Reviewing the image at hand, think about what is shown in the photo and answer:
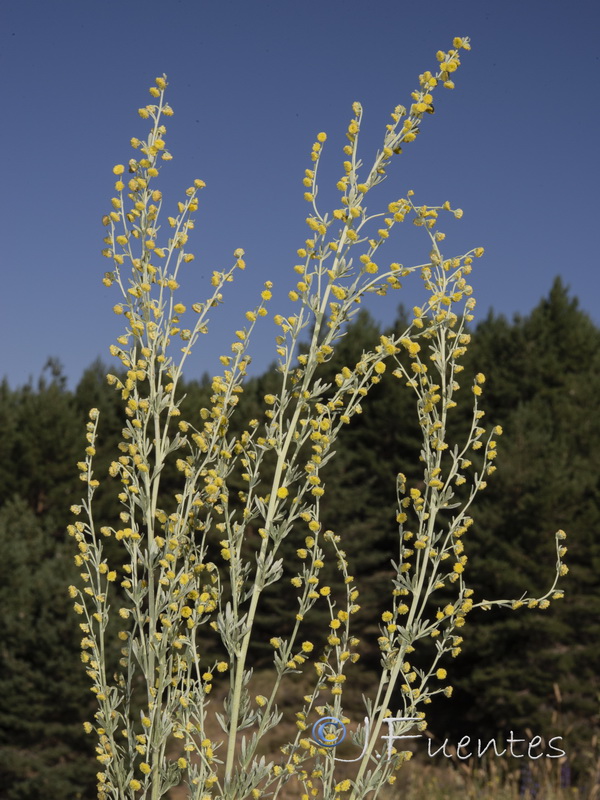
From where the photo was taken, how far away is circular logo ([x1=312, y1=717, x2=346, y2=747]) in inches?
71.7

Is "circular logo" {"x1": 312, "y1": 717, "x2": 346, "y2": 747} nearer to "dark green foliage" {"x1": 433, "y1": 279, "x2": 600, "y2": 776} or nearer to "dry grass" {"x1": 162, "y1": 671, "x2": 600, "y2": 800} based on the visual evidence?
"dry grass" {"x1": 162, "y1": 671, "x2": 600, "y2": 800}

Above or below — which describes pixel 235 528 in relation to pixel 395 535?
below

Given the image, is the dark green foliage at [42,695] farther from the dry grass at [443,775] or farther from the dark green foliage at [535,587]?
the dark green foliage at [535,587]

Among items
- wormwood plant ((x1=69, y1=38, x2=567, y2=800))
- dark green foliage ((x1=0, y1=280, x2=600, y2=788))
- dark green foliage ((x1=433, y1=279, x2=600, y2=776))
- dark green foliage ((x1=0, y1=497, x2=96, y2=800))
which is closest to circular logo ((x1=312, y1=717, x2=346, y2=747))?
wormwood plant ((x1=69, y1=38, x2=567, y2=800))

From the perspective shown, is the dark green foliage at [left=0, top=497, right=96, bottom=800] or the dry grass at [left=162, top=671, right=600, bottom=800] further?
the dark green foliage at [left=0, top=497, right=96, bottom=800]

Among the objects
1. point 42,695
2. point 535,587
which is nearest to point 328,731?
point 42,695

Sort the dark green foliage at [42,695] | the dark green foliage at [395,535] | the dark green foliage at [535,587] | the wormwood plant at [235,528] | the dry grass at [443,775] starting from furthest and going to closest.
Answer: the dark green foliage at [535,587], the dark green foliage at [395,535], the dark green foliage at [42,695], the dry grass at [443,775], the wormwood plant at [235,528]

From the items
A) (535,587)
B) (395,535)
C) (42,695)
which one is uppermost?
(395,535)

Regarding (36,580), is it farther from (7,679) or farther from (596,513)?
(596,513)

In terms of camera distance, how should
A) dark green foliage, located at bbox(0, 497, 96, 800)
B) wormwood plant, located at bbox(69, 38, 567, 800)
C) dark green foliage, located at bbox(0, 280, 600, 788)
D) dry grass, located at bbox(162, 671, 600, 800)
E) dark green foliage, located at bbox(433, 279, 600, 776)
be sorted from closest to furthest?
wormwood plant, located at bbox(69, 38, 567, 800) → dry grass, located at bbox(162, 671, 600, 800) → dark green foliage, located at bbox(0, 497, 96, 800) → dark green foliage, located at bbox(0, 280, 600, 788) → dark green foliage, located at bbox(433, 279, 600, 776)

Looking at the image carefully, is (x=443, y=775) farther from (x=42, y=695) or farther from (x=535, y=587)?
(x=42, y=695)

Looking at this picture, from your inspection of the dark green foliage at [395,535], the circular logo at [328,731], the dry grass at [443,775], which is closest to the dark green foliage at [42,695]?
the dark green foliage at [395,535]

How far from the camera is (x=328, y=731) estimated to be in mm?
1861

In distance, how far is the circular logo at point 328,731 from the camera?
1820 millimetres
